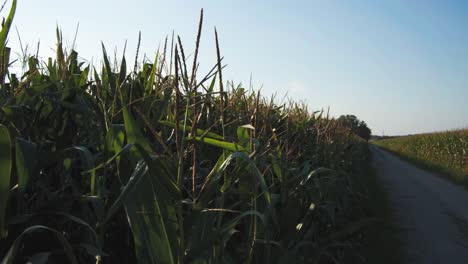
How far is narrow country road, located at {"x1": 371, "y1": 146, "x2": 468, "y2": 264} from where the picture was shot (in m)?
6.24

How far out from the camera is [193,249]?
156cm

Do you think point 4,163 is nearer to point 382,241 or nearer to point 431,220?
point 382,241

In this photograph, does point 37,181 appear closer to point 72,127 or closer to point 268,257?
point 72,127

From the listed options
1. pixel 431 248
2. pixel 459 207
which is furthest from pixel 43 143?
pixel 459 207

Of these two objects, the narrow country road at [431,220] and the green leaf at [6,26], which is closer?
the green leaf at [6,26]

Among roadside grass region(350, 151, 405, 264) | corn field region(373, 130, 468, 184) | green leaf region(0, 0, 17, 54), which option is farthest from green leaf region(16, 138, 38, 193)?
corn field region(373, 130, 468, 184)

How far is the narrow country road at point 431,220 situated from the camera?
6.24 m

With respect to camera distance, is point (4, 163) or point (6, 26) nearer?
point (4, 163)

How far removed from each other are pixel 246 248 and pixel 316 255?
1.72 ft

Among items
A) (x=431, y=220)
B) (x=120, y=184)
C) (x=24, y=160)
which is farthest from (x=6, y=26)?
(x=431, y=220)

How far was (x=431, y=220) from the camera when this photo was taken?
8.52 m

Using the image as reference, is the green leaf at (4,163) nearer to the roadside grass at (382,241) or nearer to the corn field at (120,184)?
the corn field at (120,184)

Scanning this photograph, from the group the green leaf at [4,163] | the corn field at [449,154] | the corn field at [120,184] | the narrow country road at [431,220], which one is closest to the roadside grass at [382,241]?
the narrow country road at [431,220]

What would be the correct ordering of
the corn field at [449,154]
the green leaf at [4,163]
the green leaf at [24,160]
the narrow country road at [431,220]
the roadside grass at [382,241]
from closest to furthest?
the green leaf at [4,163] → the green leaf at [24,160] → the roadside grass at [382,241] → the narrow country road at [431,220] → the corn field at [449,154]
